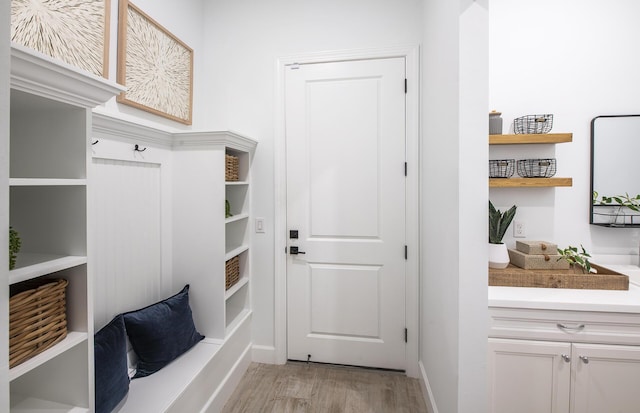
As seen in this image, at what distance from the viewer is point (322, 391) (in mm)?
2029

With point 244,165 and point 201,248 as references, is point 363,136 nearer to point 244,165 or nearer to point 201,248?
point 244,165

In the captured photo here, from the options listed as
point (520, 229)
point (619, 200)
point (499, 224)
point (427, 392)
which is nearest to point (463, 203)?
point (499, 224)

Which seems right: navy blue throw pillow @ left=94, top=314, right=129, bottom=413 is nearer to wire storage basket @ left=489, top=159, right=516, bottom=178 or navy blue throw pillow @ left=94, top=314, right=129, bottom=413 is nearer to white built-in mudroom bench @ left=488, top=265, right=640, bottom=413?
white built-in mudroom bench @ left=488, top=265, right=640, bottom=413

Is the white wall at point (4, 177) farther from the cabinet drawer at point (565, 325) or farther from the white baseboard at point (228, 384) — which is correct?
the cabinet drawer at point (565, 325)

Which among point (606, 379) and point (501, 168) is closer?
point (606, 379)

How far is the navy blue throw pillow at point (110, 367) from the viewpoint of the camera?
4.09ft

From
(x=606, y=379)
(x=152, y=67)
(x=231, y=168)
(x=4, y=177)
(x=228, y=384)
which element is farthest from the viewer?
(x=231, y=168)

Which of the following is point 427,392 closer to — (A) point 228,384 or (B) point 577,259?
(B) point 577,259

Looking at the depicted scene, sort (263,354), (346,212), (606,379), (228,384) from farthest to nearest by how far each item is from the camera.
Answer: (263,354)
(346,212)
(228,384)
(606,379)

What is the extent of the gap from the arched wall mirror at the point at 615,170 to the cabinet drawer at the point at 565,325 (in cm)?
79

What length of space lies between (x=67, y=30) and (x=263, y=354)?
228cm

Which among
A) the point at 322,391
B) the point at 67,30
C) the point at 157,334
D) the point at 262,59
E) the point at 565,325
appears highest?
the point at 262,59

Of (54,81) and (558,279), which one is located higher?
(54,81)

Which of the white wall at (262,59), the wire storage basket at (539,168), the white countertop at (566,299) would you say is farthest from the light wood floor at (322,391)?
the wire storage basket at (539,168)
